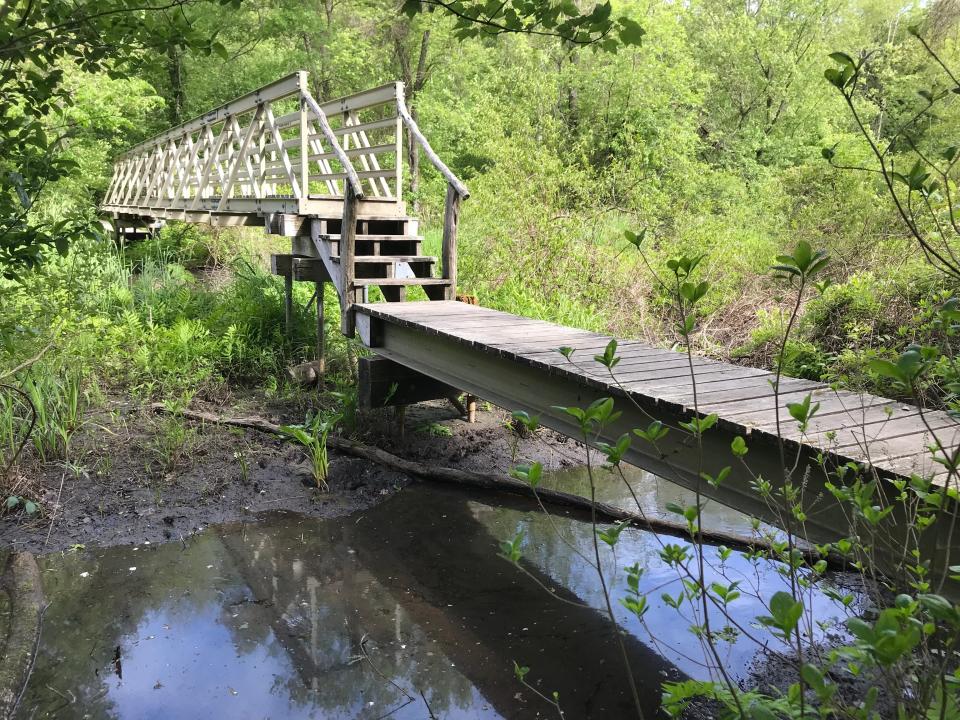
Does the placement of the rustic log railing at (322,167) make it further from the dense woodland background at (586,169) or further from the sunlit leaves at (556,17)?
the sunlit leaves at (556,17)

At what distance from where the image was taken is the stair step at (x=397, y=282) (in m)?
6.89

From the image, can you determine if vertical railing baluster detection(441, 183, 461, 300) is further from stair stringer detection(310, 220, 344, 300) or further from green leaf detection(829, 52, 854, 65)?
green leaf detection(829, 52, 854, 65)

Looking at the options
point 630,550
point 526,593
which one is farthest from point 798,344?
point 526,593

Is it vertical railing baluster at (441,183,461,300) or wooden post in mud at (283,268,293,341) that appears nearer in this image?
vertical railing baluster at (441,183,461,300)

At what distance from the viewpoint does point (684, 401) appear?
3379mm

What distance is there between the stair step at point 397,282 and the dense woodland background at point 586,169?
1681 millimetres

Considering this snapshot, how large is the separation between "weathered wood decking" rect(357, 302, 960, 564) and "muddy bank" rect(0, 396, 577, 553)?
1148 mm

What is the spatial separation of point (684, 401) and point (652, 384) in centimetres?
40

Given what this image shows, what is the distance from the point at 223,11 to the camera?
17.6 m

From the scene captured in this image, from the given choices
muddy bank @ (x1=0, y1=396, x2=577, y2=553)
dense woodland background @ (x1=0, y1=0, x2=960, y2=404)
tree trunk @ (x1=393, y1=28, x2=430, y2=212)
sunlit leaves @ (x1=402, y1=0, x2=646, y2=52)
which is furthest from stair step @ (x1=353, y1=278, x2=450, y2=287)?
tree trunk @ (x1=393, y1=28, x2=430, y2=212)

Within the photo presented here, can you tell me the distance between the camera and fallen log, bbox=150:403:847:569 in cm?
473

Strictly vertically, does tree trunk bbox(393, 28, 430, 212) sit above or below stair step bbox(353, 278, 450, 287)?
above

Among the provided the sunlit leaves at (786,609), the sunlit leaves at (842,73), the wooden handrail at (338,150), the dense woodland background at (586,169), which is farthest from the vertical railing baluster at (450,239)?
the sunlit leaves at (786,609)

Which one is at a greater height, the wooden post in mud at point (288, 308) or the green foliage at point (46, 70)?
the green foliage at point (46, 70)
